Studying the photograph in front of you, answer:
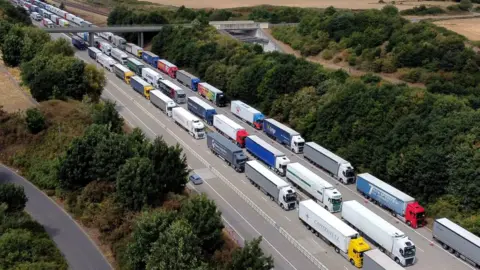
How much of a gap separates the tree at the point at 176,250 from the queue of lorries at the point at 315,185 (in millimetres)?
12565

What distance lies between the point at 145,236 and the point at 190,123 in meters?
29.0

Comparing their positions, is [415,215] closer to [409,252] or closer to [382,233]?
[382,233]

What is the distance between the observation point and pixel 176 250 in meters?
27.0

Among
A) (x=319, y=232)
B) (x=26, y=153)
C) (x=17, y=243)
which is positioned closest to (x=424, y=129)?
(x=319, y=232)

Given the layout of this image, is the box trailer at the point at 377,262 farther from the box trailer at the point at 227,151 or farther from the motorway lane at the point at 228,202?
the box trailer at the point at 227,151

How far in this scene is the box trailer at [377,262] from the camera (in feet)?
104

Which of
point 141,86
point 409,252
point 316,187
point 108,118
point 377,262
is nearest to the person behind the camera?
point 377,262

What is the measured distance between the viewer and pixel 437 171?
4166cm

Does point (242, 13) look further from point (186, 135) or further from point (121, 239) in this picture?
point (121, 239)

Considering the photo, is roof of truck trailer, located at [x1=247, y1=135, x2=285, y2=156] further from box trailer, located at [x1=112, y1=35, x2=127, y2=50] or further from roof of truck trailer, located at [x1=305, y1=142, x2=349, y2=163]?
box trailer, located at [x1=112, y1=35, x2=127, y2=50]

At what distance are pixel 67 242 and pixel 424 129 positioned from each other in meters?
32.5

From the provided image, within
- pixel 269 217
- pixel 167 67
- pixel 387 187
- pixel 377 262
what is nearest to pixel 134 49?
pixel 167 67

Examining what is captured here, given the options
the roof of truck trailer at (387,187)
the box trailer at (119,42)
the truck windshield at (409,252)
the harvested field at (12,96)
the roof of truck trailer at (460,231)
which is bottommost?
the truck windshield at (409,252)

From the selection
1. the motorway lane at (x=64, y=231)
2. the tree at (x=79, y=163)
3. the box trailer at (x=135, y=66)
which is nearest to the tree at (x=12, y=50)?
the box trailer at (x=135, y=66)
